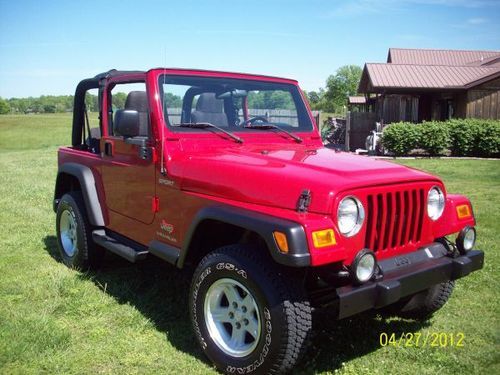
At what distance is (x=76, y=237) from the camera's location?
499 cm

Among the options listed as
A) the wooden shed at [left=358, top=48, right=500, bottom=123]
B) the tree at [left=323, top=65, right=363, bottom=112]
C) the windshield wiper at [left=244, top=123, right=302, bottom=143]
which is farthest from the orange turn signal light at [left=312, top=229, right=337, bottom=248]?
the tree at [left=323, top=65, right=363, bottom=112]

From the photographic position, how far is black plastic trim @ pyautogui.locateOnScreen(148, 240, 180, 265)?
3554mm

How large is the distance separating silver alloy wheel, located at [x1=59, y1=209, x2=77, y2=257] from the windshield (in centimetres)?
202

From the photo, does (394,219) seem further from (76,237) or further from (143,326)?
(76,237)

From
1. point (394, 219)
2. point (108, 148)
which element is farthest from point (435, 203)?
point (108, 148)

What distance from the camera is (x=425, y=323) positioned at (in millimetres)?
3910

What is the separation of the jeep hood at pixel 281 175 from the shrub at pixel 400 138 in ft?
45.5

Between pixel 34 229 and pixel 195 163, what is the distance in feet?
14.1

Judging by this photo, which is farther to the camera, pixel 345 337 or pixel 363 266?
pixel 345 337

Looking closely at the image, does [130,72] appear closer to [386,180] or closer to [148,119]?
[148,119]

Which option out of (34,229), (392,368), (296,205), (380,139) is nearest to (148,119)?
(296,205)

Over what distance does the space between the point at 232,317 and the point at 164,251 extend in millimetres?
815

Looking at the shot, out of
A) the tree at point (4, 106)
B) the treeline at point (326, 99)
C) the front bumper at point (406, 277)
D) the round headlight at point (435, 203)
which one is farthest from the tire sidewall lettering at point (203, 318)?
the tree at point (4, 106)

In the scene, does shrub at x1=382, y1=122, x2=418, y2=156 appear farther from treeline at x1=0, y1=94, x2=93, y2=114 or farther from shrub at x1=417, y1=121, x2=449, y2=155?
treeline at x1=0, y1=94, x2=93, y2=114
